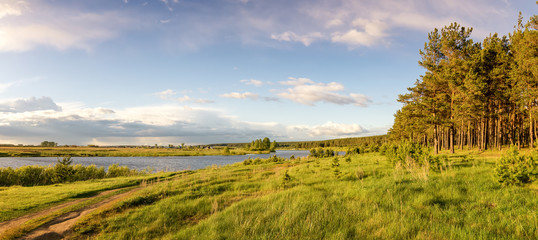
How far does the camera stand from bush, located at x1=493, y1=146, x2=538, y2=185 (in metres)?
9.43

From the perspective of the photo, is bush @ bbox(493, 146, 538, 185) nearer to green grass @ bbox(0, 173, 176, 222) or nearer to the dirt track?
the dirt track

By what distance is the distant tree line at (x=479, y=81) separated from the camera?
24641 mm

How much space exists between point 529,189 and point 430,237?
748 cm

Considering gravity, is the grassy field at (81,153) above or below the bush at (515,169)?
below

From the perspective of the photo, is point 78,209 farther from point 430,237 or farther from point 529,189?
point 529,189

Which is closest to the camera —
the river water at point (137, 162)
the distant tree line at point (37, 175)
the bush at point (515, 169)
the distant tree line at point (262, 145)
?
the bush at point (515, 169)

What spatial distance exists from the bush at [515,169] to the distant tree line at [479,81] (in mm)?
16894

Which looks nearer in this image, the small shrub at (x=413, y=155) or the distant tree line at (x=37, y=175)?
the small shrub at (x=413, y=155)

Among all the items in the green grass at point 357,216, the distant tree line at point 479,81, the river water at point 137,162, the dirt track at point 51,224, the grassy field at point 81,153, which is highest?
the distant tree line at point 479,81

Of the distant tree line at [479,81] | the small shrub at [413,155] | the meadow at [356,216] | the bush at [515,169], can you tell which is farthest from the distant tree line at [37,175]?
the distant tree line at [479,81]

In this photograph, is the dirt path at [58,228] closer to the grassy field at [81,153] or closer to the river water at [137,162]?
→ the river water at [137,162]

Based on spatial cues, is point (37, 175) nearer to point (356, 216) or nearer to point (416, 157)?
point (356, 216)

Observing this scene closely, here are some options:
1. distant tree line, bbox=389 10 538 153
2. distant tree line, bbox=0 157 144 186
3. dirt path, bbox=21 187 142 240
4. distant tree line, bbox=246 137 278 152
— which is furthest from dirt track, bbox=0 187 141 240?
distant tree line, bbox=246 137 278 152

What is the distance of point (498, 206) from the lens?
24.1 feet
